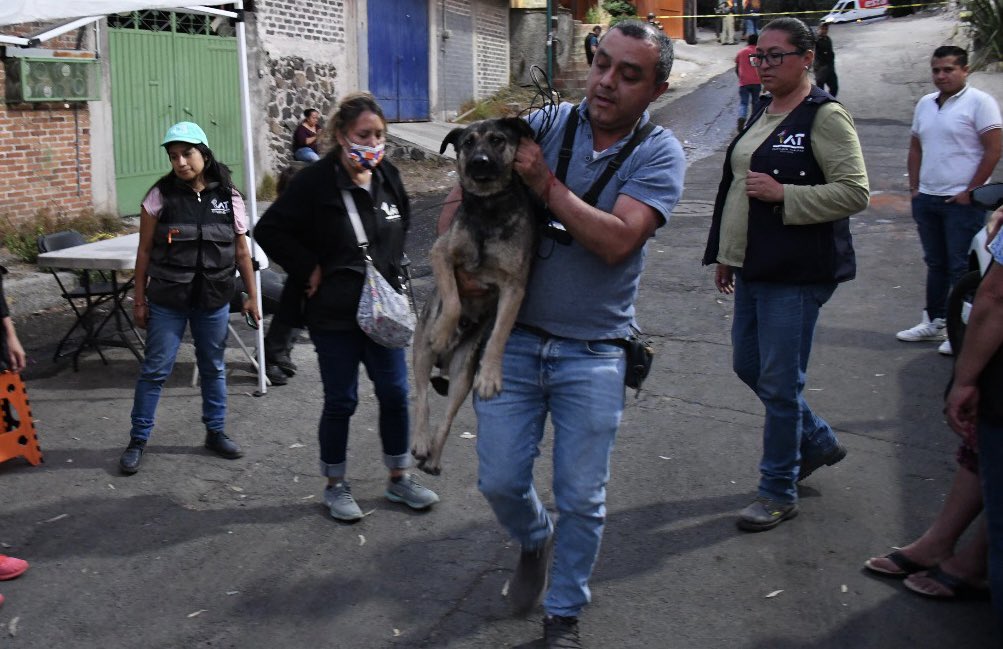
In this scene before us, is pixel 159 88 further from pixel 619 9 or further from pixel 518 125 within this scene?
pixel 619 9

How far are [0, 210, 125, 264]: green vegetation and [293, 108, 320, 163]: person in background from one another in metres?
2.90

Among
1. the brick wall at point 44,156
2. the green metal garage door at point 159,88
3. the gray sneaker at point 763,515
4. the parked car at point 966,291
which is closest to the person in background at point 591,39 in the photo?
the green metal garage door at point 159,88

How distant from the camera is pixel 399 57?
19938mm

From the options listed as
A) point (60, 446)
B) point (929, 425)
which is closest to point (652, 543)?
point (929, 425)

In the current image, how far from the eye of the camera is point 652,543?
4.45 metres

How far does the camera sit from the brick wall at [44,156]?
1070 centimetres

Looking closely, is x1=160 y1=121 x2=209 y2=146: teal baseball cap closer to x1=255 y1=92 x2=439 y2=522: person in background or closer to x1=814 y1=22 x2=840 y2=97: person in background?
x1=255 y1=92 x2=439 y2=522: person in background

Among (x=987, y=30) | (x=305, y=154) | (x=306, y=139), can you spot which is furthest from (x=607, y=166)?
(x=987, y=30)

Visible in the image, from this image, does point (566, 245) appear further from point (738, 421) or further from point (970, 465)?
point (738, 421)

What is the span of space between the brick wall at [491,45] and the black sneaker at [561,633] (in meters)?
21.6

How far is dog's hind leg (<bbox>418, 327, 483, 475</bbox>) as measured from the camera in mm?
3494

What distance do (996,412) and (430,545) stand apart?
2.39 m

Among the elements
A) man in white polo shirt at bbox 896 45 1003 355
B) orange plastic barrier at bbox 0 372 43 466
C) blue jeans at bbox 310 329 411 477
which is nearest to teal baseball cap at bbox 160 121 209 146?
blue jeans at bbox 310 329 411 477

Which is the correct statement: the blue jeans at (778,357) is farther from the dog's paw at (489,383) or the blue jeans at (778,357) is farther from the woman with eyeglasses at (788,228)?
the dog's paw at (489,383)
